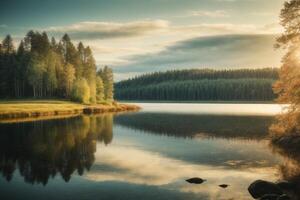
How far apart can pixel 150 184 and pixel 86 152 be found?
14.6 m

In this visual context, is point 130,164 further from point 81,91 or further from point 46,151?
point 81,91

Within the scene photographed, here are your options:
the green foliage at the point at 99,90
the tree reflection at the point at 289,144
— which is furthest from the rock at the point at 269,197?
the green foliage at the point at 99,90

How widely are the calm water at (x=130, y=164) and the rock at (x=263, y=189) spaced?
0.65 meters

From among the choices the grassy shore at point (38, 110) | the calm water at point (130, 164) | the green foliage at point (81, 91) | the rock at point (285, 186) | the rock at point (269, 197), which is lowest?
the calm water at point (130, 164)

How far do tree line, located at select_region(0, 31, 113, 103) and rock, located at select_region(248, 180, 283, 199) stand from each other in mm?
96884

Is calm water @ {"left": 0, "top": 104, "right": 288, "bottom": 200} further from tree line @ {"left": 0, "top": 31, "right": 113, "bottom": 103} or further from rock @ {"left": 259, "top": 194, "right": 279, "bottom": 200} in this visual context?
tree line @ {"left": 0, "top": 31, "right": 113, "bottom": 103}

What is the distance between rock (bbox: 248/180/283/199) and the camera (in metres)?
Result: 21.6

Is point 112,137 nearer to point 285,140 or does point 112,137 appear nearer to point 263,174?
point 285,140

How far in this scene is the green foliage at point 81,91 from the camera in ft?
378

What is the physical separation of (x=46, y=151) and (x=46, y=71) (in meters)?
81.5

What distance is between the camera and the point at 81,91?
115188 millimetres

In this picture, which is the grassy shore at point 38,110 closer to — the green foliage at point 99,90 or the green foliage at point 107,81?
the green foliage at point 99,90

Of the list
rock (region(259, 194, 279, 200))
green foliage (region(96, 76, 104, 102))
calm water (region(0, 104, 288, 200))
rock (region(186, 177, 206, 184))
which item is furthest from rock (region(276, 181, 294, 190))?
green foliage (region(96, 76, 104, 102))

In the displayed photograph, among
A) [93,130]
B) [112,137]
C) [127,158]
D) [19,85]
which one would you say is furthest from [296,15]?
[19,85]
